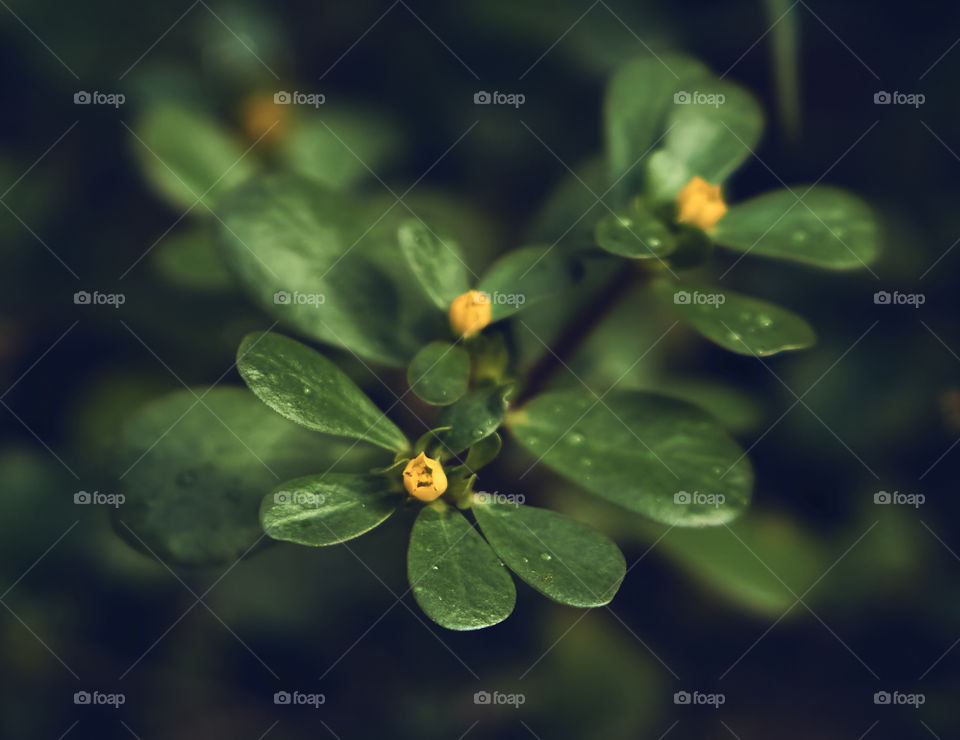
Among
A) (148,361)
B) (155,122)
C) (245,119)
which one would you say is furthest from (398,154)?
(148,361)

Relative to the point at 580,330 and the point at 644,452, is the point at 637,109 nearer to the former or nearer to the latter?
the point at 580,330

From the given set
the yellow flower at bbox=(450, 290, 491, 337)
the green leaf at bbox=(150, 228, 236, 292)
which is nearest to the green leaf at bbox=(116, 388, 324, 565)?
the yellow flower at bbox=(450, 290, 491, 337)

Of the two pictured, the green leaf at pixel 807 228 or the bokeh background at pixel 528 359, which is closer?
the green leaf at pixel 807 228

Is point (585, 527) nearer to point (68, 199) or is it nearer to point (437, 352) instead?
point (437, 352)

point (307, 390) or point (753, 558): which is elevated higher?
point (307, 390)

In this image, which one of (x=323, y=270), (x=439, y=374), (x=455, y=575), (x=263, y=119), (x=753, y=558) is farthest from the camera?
(x=263, y=119)

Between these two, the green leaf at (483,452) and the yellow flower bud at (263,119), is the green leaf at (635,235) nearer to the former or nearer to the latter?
the green leaf at (483,452)

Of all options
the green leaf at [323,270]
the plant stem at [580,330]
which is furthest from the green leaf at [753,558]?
the green leaf at [323,270]

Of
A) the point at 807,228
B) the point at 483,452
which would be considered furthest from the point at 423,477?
the point at 807,228
